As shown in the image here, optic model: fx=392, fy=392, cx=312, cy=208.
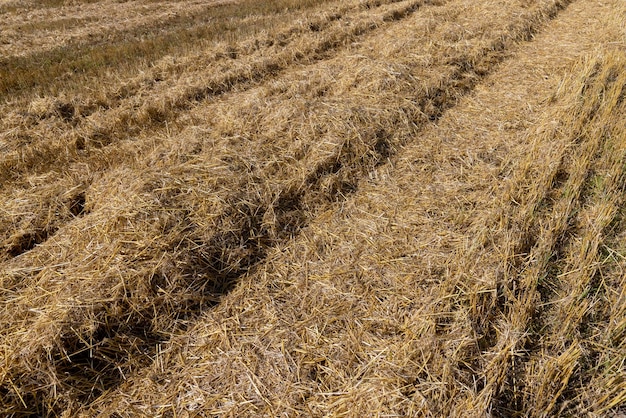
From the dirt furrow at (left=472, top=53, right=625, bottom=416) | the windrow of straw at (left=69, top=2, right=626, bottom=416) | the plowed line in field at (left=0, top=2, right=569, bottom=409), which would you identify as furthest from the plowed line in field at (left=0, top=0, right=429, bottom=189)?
the dirt furrow at (left=472, top=53, right=625, bottom=416)

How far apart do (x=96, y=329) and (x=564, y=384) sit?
338 cm

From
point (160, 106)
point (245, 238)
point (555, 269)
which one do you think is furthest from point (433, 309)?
point (160, 106)

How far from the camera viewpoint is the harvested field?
9.04ft

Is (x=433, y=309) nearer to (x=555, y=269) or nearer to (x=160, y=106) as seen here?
(x=555, y=269)

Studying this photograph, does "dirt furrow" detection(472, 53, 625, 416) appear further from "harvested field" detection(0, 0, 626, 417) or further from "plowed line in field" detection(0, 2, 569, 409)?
"plowed line in field" detection(0, 2, 569, 409)

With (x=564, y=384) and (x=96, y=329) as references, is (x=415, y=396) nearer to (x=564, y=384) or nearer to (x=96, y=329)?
(x=564, y=384)

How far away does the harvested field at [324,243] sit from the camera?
9.04 feet

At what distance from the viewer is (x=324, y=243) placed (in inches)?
157

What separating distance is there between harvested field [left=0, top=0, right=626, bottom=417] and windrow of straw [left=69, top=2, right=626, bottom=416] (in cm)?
2

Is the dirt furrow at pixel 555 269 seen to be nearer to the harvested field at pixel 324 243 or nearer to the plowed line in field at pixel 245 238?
the harvested field at pixel 324 243

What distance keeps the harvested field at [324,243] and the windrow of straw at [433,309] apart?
18 mm

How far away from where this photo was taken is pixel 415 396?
259 centimetres

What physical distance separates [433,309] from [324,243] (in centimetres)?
129

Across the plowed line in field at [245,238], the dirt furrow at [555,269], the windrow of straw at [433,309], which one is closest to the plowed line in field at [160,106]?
the plowed line in field at [245,238]
